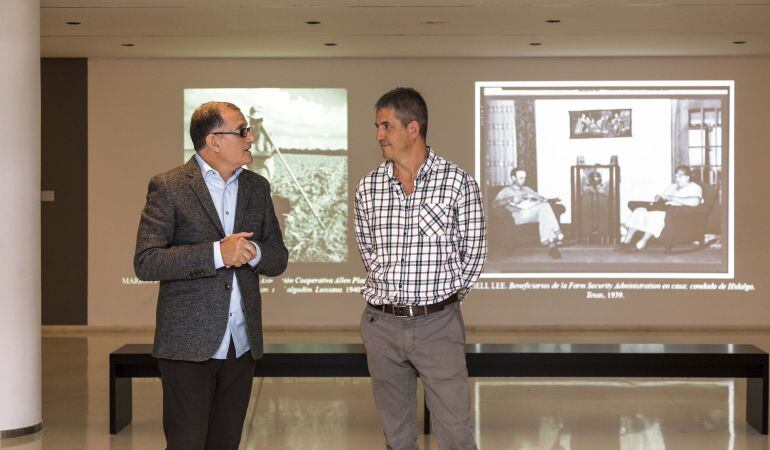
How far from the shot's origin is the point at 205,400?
11.1 ft

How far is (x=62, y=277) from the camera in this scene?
11.0m

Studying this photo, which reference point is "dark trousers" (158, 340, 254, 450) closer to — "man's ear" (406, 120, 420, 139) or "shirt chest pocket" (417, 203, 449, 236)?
"shirt chest pocket" (417, 203, 449, 236)

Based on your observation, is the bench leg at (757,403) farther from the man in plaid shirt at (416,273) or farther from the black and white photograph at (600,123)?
the black and white photograph at (600,123)

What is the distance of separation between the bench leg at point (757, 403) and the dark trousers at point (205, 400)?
381cm

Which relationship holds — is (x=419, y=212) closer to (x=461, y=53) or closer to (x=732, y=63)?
(x=461, y=53)

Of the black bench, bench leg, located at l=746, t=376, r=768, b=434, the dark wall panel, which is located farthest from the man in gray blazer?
the dark wall panel

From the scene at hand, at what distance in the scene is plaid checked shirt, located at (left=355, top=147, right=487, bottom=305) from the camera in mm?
3715

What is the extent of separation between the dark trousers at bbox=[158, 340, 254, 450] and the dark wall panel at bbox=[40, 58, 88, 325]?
795 centimetres

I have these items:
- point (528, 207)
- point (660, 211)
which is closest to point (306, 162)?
point (528, 207)

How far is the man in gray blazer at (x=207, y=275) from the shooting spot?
10.9 feet

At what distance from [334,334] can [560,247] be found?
8.66ft

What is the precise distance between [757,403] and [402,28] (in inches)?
176

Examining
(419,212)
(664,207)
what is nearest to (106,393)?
(419,212)

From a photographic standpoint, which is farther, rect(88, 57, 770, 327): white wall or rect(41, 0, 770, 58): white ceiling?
rect(88, 57, 770, 327): white wall
